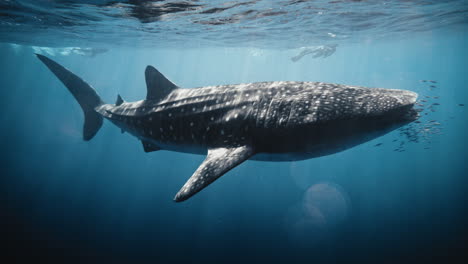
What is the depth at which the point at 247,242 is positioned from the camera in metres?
19.5

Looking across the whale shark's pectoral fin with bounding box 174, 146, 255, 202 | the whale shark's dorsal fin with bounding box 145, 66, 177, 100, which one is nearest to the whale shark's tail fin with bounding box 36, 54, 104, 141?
the whale shark's dorsal fin with bounding box 145, 66, 177, 100

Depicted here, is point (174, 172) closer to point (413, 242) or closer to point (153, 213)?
point (153, 213)

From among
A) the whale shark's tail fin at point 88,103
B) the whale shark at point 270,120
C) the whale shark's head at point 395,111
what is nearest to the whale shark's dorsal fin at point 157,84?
the whale shark at point 270,120

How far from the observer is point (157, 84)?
5.81m

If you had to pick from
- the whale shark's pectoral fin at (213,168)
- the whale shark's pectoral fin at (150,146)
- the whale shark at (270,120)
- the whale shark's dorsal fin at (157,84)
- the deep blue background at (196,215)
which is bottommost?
the deep blue background at (196,215)


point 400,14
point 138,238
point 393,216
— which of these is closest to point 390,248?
point 393,216

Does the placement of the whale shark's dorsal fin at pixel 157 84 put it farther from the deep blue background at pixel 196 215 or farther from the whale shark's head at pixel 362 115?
the deep blue background at pixel 196 215

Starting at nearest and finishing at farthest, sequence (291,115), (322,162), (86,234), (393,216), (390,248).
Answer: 1. (291,115)
2. (390,248)
3. (86,234)
4. (393,216)
5. (322,162)

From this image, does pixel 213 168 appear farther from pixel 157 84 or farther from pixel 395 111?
pixel 157 84

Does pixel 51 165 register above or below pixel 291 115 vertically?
below

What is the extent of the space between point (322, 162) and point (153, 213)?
45067mm

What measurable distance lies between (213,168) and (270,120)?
3.92 ft

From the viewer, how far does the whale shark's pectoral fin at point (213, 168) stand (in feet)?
9.87

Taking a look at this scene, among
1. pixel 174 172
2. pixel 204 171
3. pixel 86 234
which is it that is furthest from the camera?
pixel 174 172
